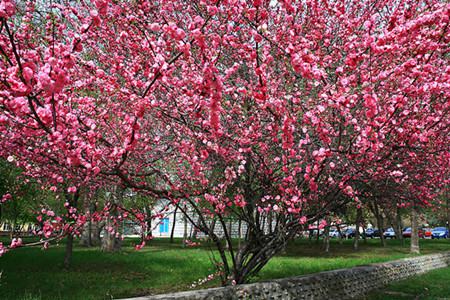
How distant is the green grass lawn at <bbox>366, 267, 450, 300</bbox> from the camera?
8.05 m

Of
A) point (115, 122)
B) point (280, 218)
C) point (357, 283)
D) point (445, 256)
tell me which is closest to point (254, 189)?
point (280, 218)

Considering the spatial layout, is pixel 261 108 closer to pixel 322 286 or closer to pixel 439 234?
pixel 322 286

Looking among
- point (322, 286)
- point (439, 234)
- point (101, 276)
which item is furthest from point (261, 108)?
point (439, 234)

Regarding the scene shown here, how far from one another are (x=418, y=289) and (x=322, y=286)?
3.54 metres

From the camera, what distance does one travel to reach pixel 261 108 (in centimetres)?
511

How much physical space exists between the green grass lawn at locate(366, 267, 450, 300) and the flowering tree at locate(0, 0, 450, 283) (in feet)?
8.91

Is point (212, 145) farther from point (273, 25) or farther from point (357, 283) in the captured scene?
point (357, 283)

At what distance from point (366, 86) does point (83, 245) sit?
26.2m

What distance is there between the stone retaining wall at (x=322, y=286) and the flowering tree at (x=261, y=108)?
61cm

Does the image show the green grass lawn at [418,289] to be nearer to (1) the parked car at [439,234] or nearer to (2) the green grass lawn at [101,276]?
(2) the green grass lawn at [101,276]

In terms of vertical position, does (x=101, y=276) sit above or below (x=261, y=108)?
below

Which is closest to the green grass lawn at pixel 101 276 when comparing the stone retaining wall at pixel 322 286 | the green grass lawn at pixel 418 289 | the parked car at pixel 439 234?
the stone retaining wall at pixel 322 286

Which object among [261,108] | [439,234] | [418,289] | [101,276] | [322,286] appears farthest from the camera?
[439,234]

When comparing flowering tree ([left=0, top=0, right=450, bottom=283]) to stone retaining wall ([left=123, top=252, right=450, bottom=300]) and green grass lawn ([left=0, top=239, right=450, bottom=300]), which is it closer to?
stone retaining wall ([left=123, top=252, right=450, bottom=300])
